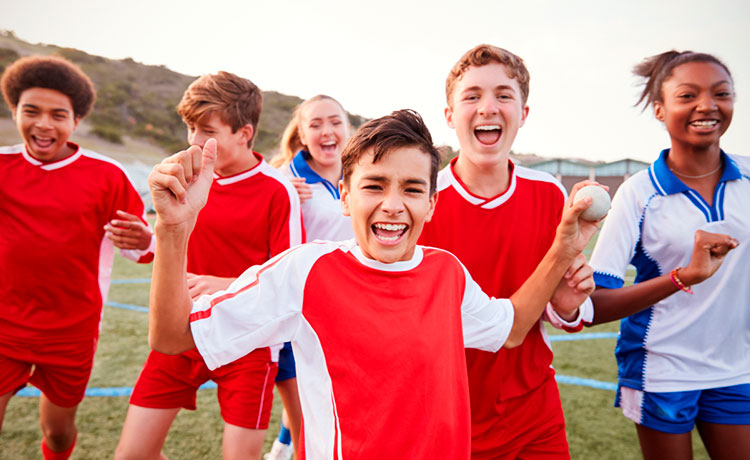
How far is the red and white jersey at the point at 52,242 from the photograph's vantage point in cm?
311

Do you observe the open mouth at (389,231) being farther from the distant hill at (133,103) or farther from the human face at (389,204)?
the distant hill at (133,103)

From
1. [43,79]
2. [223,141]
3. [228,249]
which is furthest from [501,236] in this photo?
[43,79]

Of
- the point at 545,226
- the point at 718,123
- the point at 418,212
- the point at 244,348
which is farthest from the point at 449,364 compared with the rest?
the point at 718,123

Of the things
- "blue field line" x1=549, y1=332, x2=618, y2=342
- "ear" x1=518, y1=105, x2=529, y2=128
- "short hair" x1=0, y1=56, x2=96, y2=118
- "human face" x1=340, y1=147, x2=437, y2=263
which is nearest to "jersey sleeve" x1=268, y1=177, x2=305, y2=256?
"human face" x1=340, y1=147, x2=437, y2=263

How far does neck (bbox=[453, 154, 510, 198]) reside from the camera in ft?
8.07

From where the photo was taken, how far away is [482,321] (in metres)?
2.05

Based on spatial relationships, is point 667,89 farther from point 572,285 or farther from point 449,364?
point 449,364

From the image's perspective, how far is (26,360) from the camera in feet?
10.1

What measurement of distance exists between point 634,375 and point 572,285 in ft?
2.71

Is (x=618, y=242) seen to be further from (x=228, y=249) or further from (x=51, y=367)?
(x=51, y=367)

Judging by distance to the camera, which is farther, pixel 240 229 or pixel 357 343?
pixel 240 229

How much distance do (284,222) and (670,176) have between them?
81.7 inches

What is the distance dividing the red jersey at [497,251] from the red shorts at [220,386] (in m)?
1.13

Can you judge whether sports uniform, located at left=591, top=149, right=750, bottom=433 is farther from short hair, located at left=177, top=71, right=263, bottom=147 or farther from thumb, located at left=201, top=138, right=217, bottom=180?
short hair, located at left=177, top=71, right=263, bottom=147
